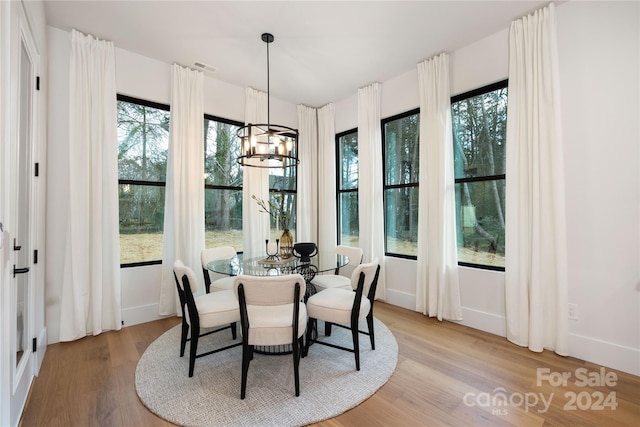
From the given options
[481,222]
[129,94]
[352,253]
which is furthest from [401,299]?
[129,94]

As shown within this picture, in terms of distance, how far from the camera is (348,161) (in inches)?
187

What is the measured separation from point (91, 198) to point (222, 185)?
1.51 m

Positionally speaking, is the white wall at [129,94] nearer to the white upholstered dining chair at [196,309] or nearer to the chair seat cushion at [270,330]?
the white upholstered dining chair at [196,309]

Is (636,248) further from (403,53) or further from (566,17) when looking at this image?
(403,53)

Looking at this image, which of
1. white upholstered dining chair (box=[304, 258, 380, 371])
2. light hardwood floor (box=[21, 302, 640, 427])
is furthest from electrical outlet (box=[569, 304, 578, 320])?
white upholstered dining chair (box=[304, 258, 380, 371])

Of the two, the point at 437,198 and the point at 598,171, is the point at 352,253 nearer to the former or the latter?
the point at 437,198

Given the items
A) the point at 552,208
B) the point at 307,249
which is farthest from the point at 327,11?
the point at 552,208

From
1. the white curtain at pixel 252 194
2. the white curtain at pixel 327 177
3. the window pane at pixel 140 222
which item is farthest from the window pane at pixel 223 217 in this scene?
the white curtain at pixel 327 177

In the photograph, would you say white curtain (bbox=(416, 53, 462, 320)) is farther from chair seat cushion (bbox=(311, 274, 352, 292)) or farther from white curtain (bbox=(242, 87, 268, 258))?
white curtain (bbox=(242, 87, 268, 258))

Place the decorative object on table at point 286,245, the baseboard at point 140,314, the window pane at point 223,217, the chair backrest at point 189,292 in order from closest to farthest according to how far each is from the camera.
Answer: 1. the chair backrest at point 189,292
2. the decorative object on table at point 286,245
3. the baseboard at point 140,314
4. the window pane at point 223,217

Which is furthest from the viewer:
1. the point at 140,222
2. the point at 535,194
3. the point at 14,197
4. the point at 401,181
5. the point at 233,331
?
the point at 401,181

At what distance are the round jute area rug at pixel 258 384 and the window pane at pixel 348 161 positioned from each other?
2649 mm

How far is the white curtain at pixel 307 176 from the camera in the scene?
4.80 m

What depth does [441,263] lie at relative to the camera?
3273 millimetres
